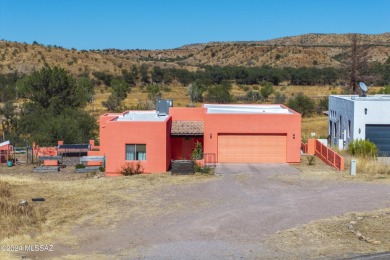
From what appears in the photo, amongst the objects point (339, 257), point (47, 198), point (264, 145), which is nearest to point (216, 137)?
point (264, 145)

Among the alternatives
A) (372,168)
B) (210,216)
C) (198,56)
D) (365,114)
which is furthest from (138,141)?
(198,56)

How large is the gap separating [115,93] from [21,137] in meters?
24.0

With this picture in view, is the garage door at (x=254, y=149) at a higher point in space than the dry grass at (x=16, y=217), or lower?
higher

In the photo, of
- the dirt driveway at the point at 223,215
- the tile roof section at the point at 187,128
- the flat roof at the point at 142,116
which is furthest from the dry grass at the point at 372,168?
the flat roof at the point at 142,116

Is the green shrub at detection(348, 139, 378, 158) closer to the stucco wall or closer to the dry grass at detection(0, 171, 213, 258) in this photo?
the dry grass at detection(0, 171, 213, 258)

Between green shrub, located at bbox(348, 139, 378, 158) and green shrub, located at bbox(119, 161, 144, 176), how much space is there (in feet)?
40.6

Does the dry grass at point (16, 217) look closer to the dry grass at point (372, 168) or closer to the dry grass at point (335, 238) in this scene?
the dry grass at point (335, 238)

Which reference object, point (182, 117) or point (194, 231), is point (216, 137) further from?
point (194, 231)

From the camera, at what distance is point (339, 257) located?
1430 centimetres

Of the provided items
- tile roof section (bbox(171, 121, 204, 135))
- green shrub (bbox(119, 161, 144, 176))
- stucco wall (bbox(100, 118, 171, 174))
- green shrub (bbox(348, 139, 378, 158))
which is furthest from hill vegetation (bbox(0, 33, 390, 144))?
green shrub (bbox(348, 139, 378, 158))

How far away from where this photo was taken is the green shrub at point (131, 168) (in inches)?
1126

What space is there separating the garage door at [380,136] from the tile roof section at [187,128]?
10201mm

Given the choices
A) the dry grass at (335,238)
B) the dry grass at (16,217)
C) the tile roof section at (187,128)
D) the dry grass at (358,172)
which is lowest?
the dry grass at (335,238)

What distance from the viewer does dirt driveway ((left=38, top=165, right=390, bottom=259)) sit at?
604 inches
